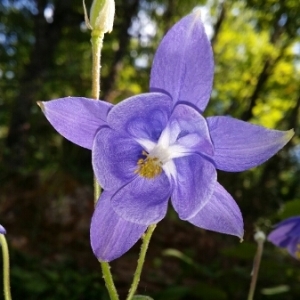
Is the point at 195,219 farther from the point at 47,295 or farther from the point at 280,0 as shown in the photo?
the point at 280,0

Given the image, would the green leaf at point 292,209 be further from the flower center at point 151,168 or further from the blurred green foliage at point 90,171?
the flower center at point 151,168

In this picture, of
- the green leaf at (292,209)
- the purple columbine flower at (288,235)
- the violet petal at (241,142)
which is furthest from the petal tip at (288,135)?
the green leaf at (292,209)

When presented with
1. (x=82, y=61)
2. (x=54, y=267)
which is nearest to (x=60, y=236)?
(x=54, y=267)

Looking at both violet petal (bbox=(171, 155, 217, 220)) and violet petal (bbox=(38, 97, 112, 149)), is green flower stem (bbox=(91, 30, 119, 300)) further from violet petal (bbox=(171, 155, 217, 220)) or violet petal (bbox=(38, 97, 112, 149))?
violet petal (bbox=(171, 155, 217, 220))

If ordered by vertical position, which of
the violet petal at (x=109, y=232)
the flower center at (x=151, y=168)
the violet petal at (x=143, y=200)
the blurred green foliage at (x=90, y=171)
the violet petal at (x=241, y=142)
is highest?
the violet petal at (x=241, y=142)

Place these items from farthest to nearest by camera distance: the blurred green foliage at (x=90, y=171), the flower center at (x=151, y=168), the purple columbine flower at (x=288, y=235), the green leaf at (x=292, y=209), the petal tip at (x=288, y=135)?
the blurred green foliage at (x=90, y=171)
the green leaf at (x=292, y=209)
the purple columbine flower at (x=288, y=235)
the flower center at (x=151, y=168)
the petal tip at (x=288, y=135)

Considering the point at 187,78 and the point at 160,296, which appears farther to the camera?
the point at 160,296

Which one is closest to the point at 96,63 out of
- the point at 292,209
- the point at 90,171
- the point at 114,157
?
the point at 114,157
